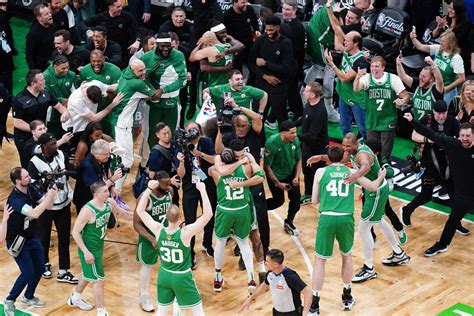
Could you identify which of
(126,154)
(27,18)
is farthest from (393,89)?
(27,18)

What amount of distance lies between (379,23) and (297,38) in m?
1.54

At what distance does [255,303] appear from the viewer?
13.1 m

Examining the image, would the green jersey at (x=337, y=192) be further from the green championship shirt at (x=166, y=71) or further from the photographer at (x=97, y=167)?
the green championship shirt at (x=166, y=71)

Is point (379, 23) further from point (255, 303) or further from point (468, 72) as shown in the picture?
point (255, 303)

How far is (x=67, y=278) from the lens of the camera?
13.7 meters

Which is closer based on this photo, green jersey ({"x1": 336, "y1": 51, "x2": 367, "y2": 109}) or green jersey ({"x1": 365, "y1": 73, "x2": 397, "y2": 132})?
green jersey ({"x1": 365, "y1": 73, "x2": 397, "y2": 132})

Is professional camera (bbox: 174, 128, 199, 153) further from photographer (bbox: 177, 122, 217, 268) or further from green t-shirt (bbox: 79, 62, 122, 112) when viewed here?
green t-shirt (bbox: 79, 62, 122, 112)

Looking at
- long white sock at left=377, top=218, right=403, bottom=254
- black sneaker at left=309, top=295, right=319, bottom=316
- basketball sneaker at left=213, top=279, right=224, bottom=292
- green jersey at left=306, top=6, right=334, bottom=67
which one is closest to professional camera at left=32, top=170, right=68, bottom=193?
basketball sneaker at left=213, top=279, right=224, bottom=292

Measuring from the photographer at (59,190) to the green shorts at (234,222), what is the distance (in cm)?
190

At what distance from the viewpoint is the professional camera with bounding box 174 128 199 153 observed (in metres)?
13.4

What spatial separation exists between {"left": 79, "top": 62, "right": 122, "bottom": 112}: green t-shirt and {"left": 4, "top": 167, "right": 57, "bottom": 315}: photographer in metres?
2.81

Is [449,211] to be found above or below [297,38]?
below

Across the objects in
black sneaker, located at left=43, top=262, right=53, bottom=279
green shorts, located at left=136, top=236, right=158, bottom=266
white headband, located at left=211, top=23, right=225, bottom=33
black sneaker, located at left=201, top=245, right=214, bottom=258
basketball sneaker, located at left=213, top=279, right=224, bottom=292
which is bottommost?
black sneaker, located at left=43, top=262, right=53, bottom=279

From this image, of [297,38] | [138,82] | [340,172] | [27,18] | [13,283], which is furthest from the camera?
[27,18]
